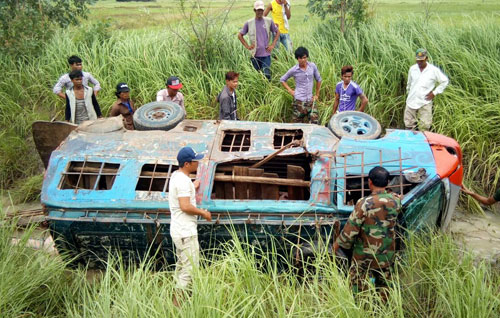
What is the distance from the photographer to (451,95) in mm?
7898

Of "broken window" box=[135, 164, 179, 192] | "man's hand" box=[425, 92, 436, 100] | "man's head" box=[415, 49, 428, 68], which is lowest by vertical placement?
"broken window" box=[135, 164, 179, 192]

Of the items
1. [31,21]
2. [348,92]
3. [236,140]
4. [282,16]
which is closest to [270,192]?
[236,140]

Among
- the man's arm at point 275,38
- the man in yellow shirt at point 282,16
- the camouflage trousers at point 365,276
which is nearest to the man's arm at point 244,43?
the man's arm at point 275,38

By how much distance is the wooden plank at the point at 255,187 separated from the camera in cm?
566

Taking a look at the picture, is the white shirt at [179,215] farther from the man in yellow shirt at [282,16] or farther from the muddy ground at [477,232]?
the man in yellow shirt at [282,16]

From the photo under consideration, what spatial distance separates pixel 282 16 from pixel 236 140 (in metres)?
3.72

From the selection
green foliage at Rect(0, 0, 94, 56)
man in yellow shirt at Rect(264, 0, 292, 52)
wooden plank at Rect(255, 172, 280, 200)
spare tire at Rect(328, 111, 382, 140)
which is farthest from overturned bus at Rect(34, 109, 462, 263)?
Result: green foliage at Rect(0, 0, 94, 56)

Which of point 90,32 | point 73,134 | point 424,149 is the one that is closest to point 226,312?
point 424,149

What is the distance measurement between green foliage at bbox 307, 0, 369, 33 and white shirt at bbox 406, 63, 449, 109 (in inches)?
105

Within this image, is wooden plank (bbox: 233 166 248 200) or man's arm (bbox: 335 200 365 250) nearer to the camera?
man's arm (bbox: 335 200 365 250)

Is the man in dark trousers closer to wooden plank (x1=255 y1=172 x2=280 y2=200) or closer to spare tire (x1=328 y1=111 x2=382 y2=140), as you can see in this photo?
spare tire (x1=328 y1=111 x2=382 y2=140)

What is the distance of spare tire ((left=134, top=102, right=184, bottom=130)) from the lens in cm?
622

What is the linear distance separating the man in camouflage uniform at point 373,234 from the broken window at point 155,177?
2.07 m

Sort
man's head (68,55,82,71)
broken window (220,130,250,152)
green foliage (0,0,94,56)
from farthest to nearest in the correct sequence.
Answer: green foliage (0,0,94,56), man's head (68,55,82,71), broken window (220,130,250,152)
